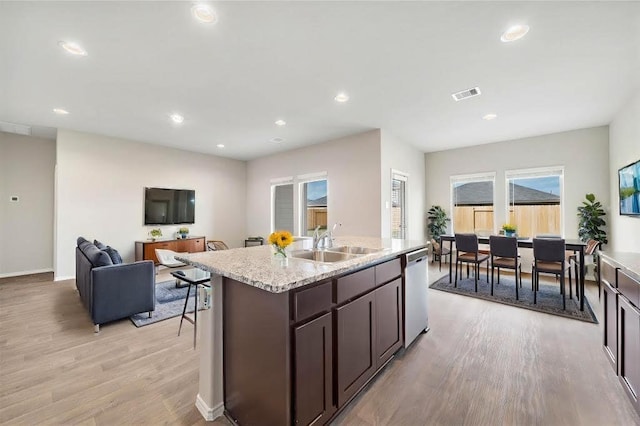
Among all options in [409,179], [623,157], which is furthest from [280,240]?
[623,157]

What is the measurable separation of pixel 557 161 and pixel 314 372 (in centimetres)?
606

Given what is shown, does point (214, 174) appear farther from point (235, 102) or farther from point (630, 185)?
point (630, 185)

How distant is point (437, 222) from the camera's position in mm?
6367

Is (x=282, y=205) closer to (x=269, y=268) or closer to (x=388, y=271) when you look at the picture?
(x=388, y=271)

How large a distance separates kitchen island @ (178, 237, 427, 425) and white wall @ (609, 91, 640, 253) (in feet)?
12.9

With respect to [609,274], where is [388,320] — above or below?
below

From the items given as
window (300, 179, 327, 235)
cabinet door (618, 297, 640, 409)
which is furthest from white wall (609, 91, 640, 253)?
window (300, 179, 327, 235)

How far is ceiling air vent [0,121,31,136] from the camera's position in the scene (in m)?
4.51

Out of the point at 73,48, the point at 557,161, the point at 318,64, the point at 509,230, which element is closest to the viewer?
the point at 73,48

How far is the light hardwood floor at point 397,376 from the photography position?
1663mm

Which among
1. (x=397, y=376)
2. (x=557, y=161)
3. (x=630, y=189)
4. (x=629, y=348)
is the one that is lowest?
(x=397, y=376)

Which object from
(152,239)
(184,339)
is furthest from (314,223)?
(184,339)

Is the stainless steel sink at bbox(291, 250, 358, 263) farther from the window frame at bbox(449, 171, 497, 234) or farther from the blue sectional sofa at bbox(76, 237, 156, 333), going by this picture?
the window frame at bbox(449, 171, 497, 234)

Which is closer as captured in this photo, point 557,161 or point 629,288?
point 629,288
